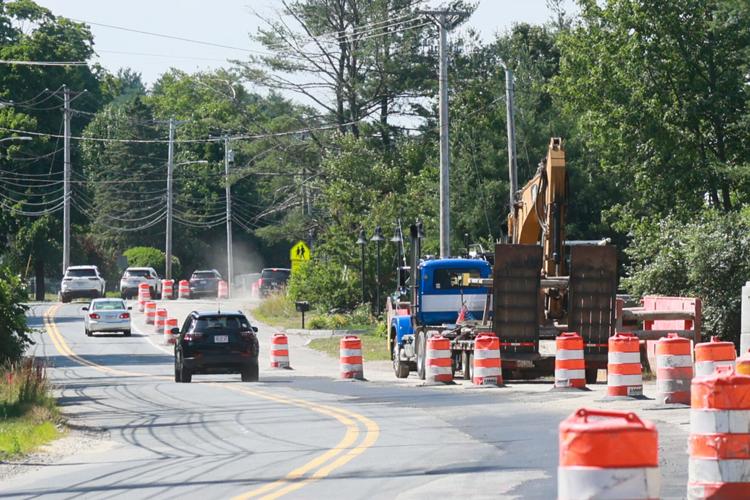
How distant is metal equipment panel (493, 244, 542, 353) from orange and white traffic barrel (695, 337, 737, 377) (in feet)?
27.9

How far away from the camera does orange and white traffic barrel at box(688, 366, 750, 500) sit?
953 cm

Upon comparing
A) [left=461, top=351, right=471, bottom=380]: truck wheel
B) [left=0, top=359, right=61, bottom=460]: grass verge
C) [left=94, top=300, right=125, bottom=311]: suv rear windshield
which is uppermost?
[left=94, top=300, right=125, bottom=311]: suv rear windshield

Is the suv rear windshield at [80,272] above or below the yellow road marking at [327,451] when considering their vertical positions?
above

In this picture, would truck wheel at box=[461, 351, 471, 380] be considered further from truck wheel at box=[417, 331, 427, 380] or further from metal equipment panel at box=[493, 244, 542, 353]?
metal equipment panel at box=[493, 244, 542, 353]

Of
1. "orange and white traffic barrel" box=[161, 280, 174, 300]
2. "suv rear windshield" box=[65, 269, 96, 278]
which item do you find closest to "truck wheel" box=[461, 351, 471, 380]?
"suv rear windshield" box=[65, 269, 96, 278]

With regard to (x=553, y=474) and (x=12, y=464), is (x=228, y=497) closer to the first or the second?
(x=553, y=474)

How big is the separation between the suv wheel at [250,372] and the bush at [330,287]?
2437 centimetres

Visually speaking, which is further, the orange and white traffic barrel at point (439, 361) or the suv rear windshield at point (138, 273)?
the suv rear windshield at point (138, 273)

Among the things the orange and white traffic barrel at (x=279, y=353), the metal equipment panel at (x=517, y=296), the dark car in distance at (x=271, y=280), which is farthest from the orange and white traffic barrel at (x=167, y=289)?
the metal equipment panel at (x=517, y=296)

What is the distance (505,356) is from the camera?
26.5 meters

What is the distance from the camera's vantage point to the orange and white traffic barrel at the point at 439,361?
27.2 meters

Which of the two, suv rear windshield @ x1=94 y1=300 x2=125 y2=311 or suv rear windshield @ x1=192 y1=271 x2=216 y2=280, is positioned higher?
suv rear windshield @ x1=192 y1=271 x2=216 y2=280

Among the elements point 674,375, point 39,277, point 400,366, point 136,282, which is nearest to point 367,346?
point 400,366

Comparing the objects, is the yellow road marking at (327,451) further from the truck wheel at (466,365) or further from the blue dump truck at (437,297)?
the blue dump truck at (437,297)
